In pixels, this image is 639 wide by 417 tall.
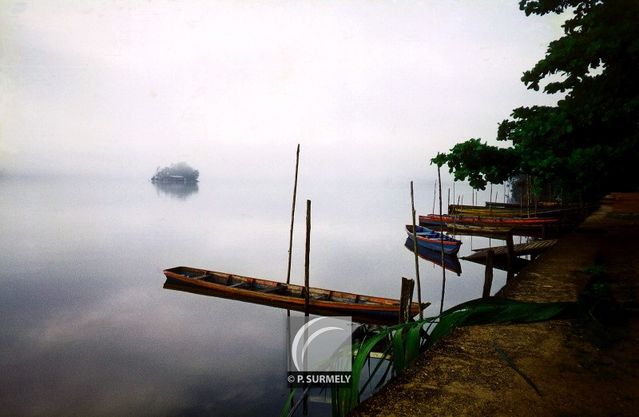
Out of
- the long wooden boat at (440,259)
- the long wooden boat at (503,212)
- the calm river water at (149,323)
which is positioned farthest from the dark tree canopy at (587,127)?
the long wooden boat at (503,212)

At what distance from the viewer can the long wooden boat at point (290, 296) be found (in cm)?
1509

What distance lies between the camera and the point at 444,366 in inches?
57.4

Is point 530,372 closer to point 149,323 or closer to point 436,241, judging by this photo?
point 149,323

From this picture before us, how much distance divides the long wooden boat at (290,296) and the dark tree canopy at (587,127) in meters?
8.49

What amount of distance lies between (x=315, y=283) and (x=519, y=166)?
2534 cm

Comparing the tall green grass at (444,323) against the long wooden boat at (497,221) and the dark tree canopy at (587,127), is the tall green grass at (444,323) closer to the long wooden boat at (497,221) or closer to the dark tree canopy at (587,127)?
the dark tree canopy at (587,127)

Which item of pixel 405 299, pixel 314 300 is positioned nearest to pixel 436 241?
pixel 314 300

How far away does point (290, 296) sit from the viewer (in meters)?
17.9

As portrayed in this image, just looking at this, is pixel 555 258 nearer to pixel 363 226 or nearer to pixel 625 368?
pixel 625 368

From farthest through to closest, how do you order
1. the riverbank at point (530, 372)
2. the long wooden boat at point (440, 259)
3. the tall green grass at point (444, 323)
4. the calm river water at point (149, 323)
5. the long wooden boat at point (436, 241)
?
the long wooden boat at point (440, 259), the long wooden boat at point (436, 241), the calm river water at point (149, 323), the tall green grass at point (444, 323), the riverbank at point (530, 372)

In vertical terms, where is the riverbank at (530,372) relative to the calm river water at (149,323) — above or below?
above

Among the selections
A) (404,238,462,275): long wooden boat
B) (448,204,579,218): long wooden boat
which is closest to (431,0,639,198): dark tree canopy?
(404,238,462,275): long wooden boat

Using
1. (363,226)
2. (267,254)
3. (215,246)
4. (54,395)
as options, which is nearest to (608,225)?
(54,395)

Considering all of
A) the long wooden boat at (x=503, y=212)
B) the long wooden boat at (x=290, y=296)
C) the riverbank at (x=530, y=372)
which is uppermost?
the riverbank at (x=530, y=372)
